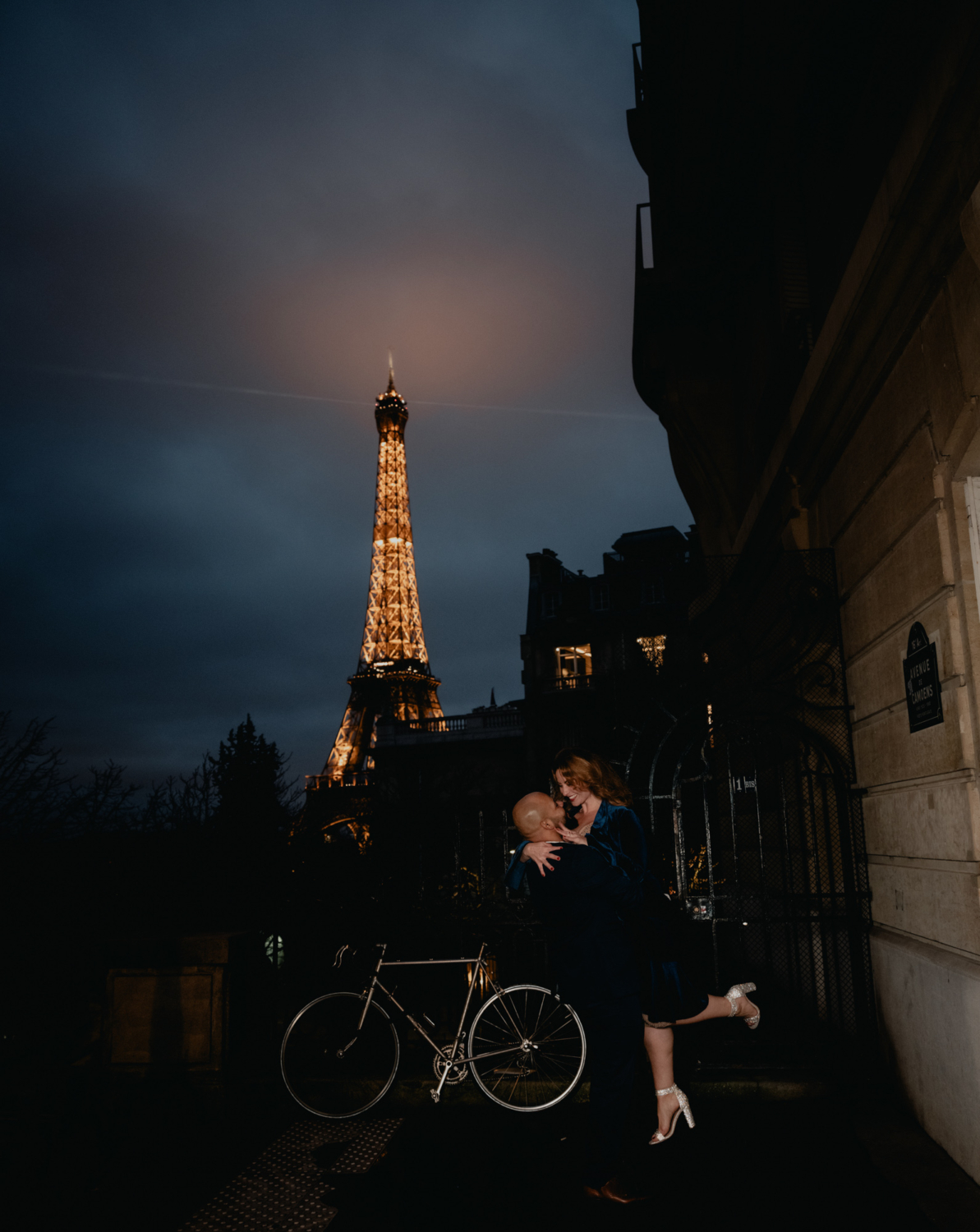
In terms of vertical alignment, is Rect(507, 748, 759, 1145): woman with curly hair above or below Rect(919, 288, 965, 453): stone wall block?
below

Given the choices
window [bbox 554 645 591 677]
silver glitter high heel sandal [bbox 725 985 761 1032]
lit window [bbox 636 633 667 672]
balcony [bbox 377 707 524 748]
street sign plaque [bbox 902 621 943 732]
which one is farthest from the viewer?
balcony [bbox 377 707 524 748]

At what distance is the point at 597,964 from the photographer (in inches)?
157

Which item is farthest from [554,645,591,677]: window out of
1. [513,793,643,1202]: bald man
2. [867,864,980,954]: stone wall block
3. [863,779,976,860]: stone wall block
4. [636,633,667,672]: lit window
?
[513,793,643,1202]: bald man

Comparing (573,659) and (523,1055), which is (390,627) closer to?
(573,659)

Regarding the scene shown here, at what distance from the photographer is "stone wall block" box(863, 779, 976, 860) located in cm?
407

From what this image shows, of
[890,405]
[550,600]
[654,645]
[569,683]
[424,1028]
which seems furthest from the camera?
[550,600]

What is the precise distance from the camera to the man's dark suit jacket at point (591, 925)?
3.97 meters

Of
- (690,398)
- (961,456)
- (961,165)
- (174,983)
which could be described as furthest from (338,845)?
(961,165)

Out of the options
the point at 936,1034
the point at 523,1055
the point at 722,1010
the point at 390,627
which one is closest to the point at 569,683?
the point at 390,627

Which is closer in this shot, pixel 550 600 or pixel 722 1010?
pixel 722 1010

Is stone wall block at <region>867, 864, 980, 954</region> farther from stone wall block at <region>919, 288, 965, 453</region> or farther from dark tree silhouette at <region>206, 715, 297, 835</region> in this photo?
dark tree silhouette at <region>206, 715, 297, 835</region>

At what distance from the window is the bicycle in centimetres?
3491

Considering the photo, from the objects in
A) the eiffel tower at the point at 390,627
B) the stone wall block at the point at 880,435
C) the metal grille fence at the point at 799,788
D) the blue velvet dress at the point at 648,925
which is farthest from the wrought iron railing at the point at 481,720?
the blue velvet dress at the point at 648,925

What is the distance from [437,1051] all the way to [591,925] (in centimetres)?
195
